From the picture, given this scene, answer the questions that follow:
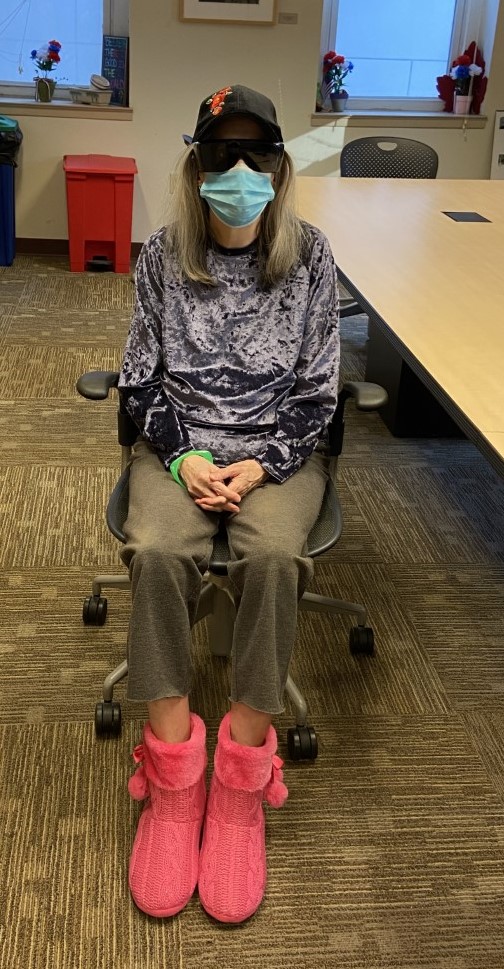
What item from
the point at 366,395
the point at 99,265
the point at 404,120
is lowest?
the point at 99,265

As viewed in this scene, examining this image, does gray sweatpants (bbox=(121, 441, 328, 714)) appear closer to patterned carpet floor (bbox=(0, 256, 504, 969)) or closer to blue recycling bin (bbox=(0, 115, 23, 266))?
patterned carpet floor (bbox=(0, 256, 504, 969))

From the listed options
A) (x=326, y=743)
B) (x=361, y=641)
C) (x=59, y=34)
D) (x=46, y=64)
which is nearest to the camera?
(x=326, y=743)

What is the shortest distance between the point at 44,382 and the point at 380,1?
3249 mm

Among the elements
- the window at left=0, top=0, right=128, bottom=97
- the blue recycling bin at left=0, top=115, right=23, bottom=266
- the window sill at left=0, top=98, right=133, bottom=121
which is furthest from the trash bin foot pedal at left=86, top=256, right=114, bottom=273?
the window at left=0, top=0, right=128, bottom=97

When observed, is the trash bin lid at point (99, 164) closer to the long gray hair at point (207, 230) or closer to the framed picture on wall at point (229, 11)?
the framed picture on wall at point (229, 11)

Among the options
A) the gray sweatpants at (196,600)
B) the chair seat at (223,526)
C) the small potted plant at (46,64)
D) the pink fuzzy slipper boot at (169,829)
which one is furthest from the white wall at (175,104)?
the pink fuzzy slipper boot at (169,829)

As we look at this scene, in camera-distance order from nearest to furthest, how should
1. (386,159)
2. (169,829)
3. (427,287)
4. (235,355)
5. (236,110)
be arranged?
(169,829)
(236,110)
(235,355)
(427,287)
(386,159)

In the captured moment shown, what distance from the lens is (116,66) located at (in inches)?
203

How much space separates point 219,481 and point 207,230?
1.63 ft

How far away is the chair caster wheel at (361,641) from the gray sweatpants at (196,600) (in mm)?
625

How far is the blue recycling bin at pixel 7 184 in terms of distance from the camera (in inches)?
191

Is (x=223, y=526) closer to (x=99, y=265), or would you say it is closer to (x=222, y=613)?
(x=222, y=613)

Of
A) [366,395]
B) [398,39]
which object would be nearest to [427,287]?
[366,395]

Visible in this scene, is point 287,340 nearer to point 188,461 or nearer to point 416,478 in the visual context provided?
point 188,461
